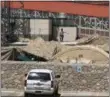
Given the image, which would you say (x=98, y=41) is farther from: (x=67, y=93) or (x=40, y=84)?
(x=40, y=84)

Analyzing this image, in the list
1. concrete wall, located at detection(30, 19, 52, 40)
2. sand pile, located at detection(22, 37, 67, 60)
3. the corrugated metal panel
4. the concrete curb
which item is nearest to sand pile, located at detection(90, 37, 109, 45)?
the corrugated metal panel

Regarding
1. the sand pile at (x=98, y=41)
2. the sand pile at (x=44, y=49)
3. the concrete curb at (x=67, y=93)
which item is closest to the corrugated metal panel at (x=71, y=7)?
the sand pile at (x=98, y=41)

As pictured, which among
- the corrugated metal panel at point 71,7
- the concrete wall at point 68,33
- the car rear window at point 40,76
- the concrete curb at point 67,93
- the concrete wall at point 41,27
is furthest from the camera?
the concrete wall at point 41,27

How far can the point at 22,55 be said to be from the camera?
1435 inches

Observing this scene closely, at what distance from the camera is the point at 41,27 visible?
57.7 meters

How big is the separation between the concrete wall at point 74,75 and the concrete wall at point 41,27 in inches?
1050

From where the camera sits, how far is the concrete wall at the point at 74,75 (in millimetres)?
29922

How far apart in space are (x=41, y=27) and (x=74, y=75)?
92.5 ft

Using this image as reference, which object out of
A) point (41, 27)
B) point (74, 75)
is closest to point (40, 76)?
point (74, 75)

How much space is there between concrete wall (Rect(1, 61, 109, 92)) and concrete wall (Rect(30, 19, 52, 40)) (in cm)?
2668

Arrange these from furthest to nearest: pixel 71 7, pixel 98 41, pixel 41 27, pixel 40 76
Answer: pixel 41 27, pixel 71 7, pixel 98 41, pixel 40 76

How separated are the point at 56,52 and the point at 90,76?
362 inches

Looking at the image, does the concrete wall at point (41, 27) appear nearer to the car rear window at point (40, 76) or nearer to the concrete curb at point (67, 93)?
the concrete curb at point (67, 93)

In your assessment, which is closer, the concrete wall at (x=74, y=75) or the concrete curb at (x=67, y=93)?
the concrete curb at (x=67, y=93)
